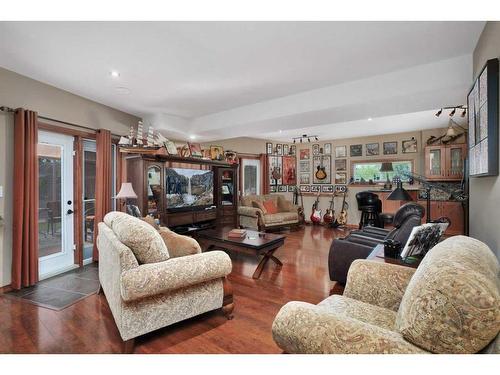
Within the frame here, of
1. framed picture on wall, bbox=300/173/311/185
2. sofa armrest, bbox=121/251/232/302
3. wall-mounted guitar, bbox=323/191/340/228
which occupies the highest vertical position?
framed picture on wall, bbox=300/173/311/185

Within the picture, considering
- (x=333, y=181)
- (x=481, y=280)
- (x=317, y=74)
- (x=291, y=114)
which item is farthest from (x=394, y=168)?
(x=481, y=280)

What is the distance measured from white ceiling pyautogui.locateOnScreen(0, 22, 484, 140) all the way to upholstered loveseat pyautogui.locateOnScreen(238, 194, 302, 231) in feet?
8.36

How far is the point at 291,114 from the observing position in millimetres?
3562

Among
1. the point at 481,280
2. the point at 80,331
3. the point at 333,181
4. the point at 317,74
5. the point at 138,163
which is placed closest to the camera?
the point at 481,280

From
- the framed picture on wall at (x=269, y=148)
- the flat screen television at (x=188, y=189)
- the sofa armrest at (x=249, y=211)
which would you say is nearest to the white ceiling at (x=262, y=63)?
the flat screen television at (x=188, y=189)

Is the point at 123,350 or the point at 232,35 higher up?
the point at 232,35

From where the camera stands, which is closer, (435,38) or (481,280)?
(481,280)

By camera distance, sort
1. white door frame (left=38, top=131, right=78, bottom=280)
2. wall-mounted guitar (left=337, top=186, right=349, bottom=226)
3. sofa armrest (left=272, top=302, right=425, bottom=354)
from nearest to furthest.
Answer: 1. sofa armrest (left=272, top=302, right=425, bottom=354)
2. white door frame (left=38, top=131, right=78, bottom=280)
3. wall-mounted guitar (left=337, top=186, right=349, bottom=226)

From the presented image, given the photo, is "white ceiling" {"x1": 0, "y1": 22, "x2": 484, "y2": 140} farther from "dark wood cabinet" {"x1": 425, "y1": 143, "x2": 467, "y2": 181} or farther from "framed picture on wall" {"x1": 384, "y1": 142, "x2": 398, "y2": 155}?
"framed picture on wall" {"x1": 384, "y1": 142, "x2": 398, "y2": 155}

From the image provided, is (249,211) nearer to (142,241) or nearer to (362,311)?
(142,241)

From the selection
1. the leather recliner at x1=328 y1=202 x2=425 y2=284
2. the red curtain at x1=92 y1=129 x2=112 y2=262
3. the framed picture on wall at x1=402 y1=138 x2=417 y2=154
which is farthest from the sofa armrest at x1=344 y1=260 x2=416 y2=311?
the framed picture on wall at x1=402 y1=138 x2=417 y2=154

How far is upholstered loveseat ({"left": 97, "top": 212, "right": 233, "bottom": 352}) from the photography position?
1.75 m

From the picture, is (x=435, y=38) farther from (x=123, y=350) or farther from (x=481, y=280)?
(x=123, y=350)

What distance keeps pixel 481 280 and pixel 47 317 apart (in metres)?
3.07
